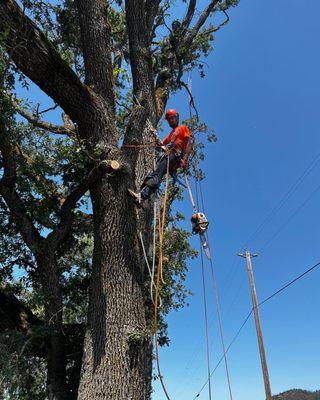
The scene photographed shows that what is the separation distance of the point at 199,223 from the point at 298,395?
57742mm

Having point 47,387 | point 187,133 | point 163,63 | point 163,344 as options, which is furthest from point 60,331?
point 163,63

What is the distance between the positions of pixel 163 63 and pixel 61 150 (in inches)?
142

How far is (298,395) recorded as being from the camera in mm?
55938

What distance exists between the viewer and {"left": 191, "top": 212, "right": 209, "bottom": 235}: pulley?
5.68 meters

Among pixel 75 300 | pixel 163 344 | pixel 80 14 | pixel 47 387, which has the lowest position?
pixel 47 387

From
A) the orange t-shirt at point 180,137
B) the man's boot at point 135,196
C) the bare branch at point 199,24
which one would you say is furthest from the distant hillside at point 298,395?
the man's boot at point 135,196

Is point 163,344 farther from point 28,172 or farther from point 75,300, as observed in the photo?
point 28,172

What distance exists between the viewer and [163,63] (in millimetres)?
9109

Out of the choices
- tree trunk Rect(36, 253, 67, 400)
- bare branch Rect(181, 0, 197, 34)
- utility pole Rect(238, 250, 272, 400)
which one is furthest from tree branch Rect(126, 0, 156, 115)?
utility pole Rect(238, 250, 272, 400)

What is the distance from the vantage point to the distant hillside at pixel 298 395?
179 feet

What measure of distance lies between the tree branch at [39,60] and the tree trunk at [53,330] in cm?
197

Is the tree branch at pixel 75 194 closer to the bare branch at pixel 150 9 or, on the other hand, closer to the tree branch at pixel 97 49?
the tree branch at pixel 97 49

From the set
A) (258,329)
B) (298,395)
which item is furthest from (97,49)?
(298,395)

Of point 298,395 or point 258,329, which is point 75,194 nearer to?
point 258,329
